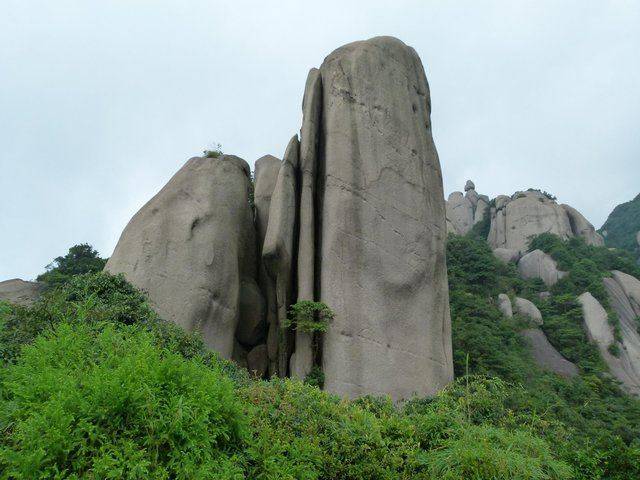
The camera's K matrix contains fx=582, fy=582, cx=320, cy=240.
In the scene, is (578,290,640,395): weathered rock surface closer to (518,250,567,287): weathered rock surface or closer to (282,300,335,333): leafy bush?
(518,250,567,287): weathered rock surface

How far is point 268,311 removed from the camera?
15.9 metres

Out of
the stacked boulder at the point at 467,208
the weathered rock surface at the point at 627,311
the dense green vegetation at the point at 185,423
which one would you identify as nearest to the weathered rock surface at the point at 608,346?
the weathered rock surface at the point at 627,311

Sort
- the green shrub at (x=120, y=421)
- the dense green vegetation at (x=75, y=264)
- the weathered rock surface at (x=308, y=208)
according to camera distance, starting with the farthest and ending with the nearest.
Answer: the dense green vegetation at (x=75, y=264), the weathered rock surface at (x=308, y=208), the green shrub at (x=120, y=421)

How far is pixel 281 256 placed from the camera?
1485cm

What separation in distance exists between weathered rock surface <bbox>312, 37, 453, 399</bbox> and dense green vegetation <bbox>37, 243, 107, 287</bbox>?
415 inches

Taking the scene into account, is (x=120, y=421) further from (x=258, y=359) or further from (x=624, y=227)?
(x=624, y=227)

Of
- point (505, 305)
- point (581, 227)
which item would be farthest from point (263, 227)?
point (581, 227)

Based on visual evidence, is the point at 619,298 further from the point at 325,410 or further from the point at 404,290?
the point at 325,410

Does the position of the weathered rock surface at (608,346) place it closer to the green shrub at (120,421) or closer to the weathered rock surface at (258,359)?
the weathered rock surface at (258,359)

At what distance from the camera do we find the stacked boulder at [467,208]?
54219 mm

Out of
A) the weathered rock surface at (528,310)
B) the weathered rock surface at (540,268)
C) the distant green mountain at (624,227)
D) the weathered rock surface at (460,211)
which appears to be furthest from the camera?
the distant green mountain at (624,227)

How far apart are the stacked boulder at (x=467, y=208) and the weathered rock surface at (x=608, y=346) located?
2016 centimetres

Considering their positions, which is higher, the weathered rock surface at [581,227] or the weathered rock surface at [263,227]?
the weathered rock surface at [581,227]

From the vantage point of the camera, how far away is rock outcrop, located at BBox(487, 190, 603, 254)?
43750mm
